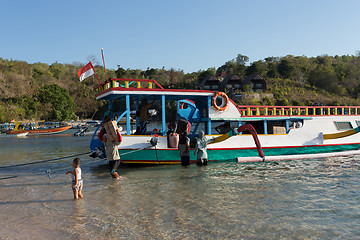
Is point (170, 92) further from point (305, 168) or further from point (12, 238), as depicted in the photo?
point (12, 238)

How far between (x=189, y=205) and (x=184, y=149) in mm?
5741

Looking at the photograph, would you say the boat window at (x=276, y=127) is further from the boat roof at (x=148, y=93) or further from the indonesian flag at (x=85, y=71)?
the indonesian flag at (x=85, y=71)

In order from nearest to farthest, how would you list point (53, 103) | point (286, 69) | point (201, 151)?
1. point (201, 151)
2. point (53, 103)
3. point (286, 69)

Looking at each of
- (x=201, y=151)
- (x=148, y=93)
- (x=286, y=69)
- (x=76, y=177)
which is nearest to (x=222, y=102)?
(x=201, y=151)

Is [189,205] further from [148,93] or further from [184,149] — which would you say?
[148,93]

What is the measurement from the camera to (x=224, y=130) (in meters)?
17.1

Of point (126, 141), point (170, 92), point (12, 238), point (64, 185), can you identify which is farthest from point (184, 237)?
point (170, 92)

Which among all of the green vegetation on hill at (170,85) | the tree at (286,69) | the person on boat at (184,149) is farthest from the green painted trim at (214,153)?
the tree at (286,69)

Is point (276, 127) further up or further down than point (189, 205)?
further up

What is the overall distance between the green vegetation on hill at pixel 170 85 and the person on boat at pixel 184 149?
220ft

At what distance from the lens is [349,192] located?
9.06m

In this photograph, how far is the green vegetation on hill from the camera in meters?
74.0

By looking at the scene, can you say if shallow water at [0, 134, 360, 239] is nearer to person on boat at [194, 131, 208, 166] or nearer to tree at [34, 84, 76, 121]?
person on boat at [194, 131, 208, 166]

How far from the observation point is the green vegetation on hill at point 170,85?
74.0 metres
